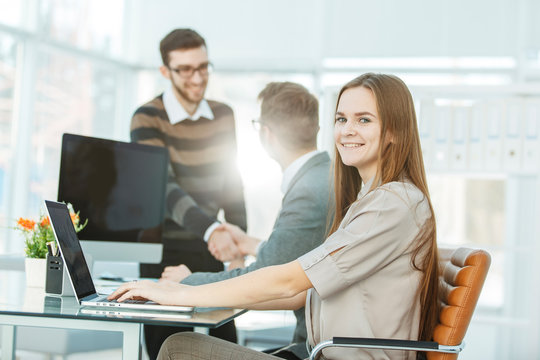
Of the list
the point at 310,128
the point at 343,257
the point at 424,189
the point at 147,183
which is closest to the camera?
the point at 343,257

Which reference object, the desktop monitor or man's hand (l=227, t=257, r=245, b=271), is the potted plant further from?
man's hand (l=227, t=257, r=245, b=271)

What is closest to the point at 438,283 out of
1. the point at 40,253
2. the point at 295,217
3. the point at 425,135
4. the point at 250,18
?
the point at 295,217

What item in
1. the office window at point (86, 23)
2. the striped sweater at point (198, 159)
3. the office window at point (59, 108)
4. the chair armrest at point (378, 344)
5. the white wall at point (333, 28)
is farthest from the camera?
the white wall at point (333, 28)

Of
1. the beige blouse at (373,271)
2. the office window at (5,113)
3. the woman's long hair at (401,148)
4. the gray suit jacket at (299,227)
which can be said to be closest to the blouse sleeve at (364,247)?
the beige blouse at (373,271)

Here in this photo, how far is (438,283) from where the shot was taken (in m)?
1.82

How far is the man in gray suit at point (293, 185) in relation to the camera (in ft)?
7.45

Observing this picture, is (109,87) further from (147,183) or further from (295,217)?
(295,217)

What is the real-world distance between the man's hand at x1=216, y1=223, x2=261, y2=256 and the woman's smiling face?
101 centimetres

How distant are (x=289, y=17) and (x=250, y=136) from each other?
1.04 meters

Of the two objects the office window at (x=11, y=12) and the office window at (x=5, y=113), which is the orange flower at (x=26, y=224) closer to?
the office window at (x=5, y=113)

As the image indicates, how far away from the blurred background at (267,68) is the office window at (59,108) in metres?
0.01

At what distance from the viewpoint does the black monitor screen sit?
2.55 m

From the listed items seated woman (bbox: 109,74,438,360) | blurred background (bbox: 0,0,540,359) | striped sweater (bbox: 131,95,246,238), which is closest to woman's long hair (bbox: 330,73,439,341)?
seated woman (bbox: 109,74,438,360)

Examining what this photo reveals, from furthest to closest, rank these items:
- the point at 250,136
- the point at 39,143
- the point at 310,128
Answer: the point at 250,136 < the point at 39,143 < the point at 310,128
